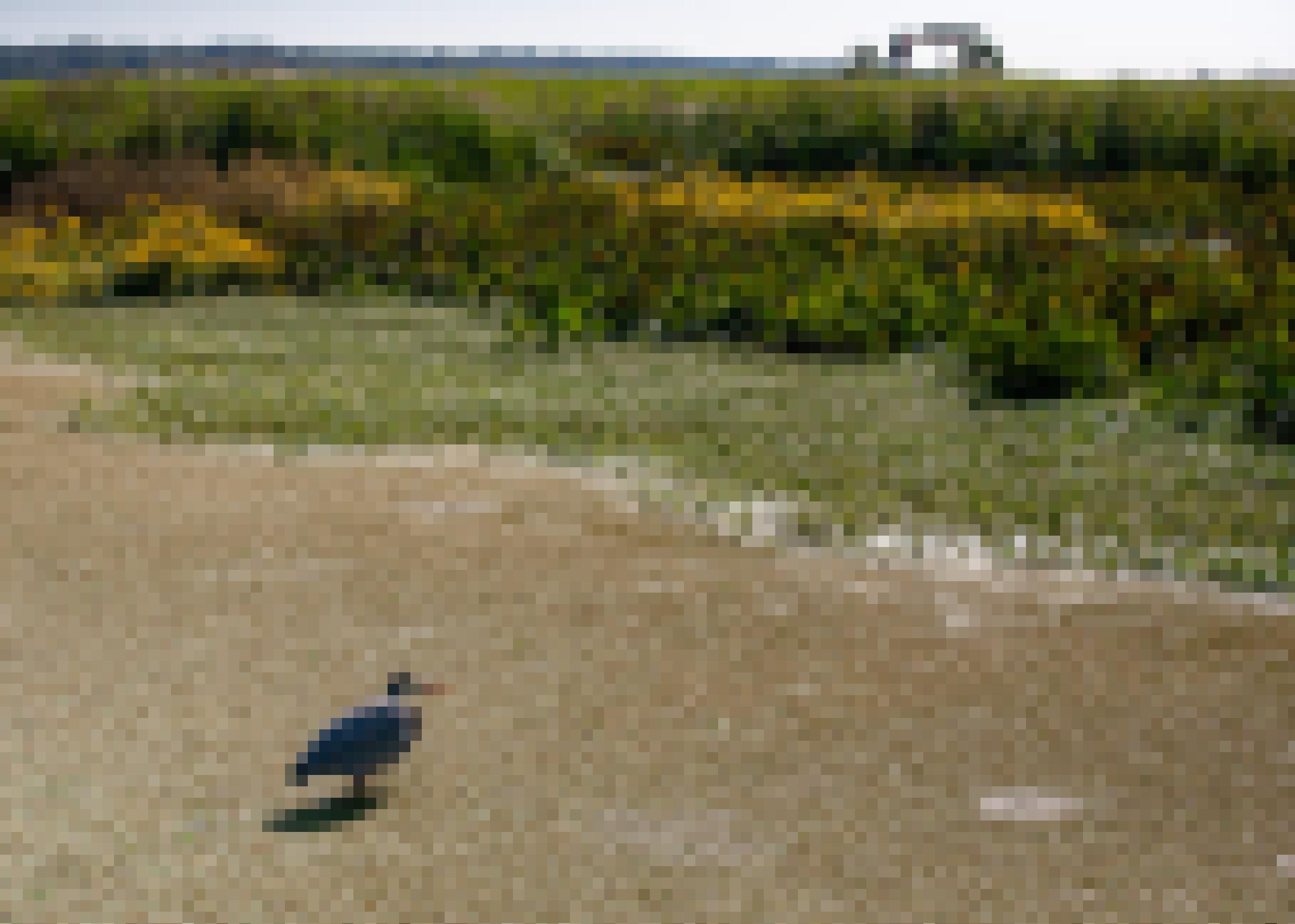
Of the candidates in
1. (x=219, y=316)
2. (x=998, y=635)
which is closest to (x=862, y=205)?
(x=219, y=316)

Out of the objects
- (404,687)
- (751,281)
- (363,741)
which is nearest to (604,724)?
(404,687)

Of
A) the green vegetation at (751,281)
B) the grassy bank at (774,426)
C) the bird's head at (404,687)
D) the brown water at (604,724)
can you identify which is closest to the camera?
Result: the brown water at (604,724)

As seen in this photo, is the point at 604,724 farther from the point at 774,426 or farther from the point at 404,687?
the point at 774,426

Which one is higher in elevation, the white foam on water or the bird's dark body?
the bird's dark body

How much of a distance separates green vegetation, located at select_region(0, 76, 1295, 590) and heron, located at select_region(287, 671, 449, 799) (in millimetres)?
3024

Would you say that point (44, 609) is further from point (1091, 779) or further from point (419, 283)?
point (419, 283)

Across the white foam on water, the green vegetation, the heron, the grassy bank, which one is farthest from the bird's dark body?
the green vegetation

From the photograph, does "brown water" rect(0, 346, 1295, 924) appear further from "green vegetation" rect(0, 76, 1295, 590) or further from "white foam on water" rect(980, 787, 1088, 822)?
"green vegetation" rect(0, 76, 1295, 590)

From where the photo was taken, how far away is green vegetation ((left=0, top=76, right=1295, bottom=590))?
7.77m

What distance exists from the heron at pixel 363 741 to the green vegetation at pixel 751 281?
9.92 feet

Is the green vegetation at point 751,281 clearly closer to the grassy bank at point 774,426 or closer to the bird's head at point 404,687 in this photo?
the grassy bank at point 774,426

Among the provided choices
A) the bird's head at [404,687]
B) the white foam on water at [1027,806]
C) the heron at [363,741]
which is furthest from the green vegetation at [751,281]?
the heron at [363,741]

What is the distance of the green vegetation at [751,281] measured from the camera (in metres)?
7.77

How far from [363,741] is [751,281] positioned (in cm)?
930
